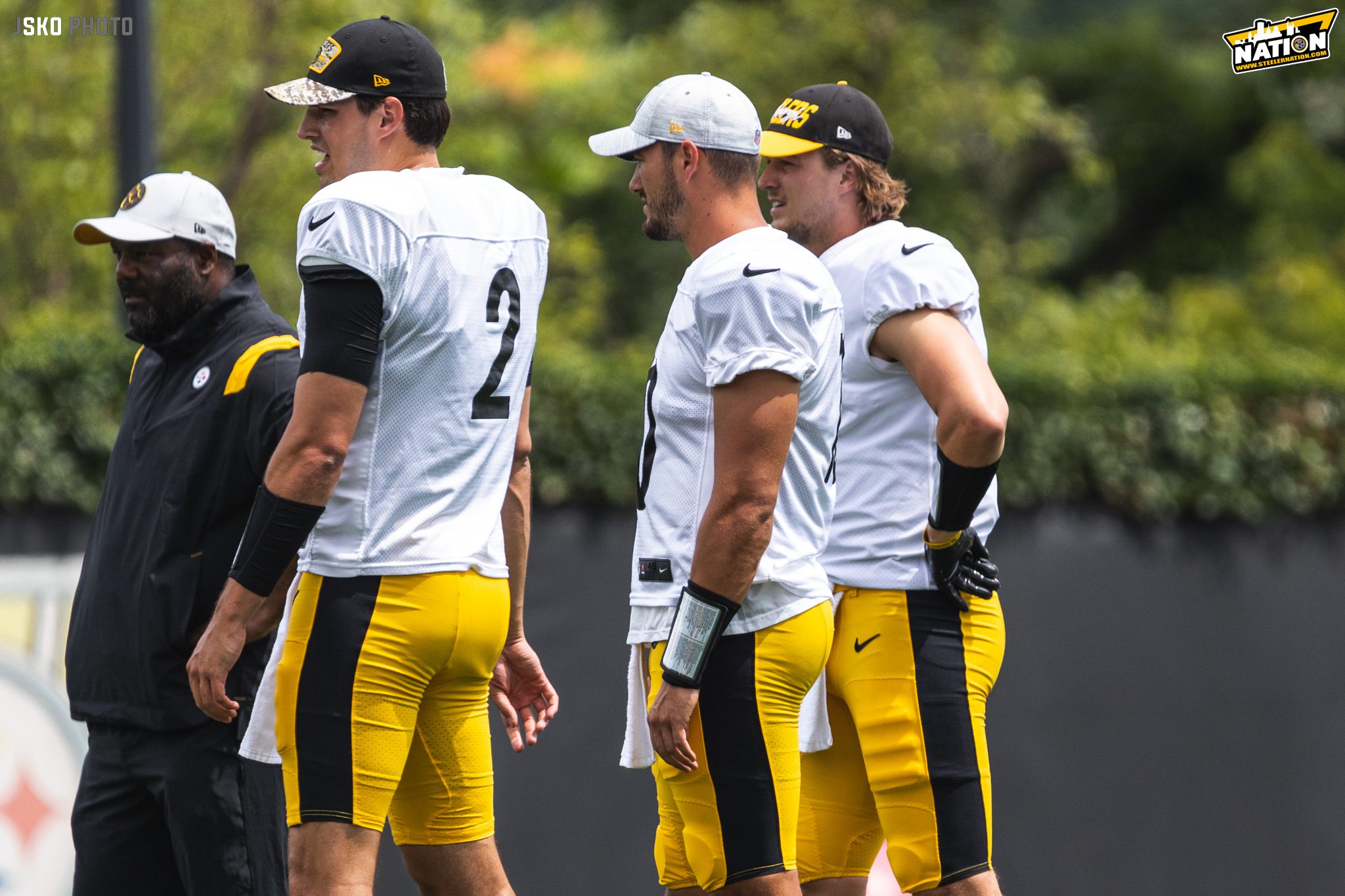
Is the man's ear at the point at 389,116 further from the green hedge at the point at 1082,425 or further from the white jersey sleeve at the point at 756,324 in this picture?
the green hedge at the point at 1082,425

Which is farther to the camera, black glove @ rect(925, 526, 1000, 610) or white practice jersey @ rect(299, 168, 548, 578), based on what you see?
black glove @ rect(925, 526, 1000, 610)

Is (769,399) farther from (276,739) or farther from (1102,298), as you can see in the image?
Answer: (1102,298)

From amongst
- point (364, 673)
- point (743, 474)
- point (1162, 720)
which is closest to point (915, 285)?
point (743, 474)

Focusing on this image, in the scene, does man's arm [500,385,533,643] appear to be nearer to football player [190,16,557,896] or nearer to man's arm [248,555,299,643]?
football player [190,16,557,896]

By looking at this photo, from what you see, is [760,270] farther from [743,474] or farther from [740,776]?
[740,776]

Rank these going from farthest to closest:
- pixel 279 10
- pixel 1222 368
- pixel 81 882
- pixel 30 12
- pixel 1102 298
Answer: pixel 1102 298 < pixel 279 10 < pixel 30 12 < pixel 1222 368 < pixel 81 882

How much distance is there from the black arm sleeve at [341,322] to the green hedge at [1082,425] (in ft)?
11.0

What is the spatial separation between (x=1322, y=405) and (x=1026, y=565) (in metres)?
1.63

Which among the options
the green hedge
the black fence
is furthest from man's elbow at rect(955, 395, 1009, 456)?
the black fence

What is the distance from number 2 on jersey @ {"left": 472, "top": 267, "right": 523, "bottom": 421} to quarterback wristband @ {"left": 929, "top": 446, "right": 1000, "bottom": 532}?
111cm

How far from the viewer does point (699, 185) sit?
130 inches

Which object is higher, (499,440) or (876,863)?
(499,440)

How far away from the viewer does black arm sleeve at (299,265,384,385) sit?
2977 millimetres

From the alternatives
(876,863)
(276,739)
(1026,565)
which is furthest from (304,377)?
(1026,565)
